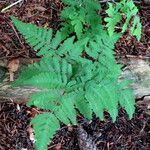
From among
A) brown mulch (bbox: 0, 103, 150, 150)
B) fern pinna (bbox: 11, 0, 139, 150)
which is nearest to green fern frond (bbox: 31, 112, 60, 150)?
fern pinna (bbox: 11, 0, 139, 150)

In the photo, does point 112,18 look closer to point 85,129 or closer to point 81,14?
point 81,14

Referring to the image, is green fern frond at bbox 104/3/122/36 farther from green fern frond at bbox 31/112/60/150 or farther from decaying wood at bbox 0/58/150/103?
green fern frond at bbox 31/112/60/150

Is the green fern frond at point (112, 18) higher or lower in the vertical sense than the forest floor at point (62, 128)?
higher

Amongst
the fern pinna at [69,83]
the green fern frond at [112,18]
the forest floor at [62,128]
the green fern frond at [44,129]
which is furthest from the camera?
the forest floor at [62,128]

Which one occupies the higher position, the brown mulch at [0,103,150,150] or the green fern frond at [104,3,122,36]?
the green fern frond at [104,3,122,36]

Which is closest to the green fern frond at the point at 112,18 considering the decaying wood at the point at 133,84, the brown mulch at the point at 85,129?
the decaying wood at the point at 133,84

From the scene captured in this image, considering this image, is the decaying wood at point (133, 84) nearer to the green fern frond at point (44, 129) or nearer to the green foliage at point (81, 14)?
the green foliage at point (81, 14)

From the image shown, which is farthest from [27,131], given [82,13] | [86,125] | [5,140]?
[82,13]
